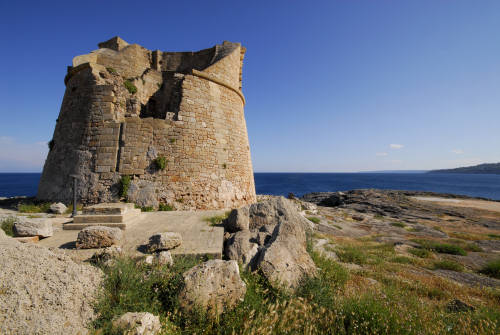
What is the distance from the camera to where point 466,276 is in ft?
18.0

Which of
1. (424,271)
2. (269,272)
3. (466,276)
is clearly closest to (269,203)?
(269,272)

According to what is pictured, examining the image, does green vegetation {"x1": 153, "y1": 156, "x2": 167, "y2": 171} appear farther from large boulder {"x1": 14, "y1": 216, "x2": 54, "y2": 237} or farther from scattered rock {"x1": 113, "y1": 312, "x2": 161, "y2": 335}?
scattered rock {"x1": 113, "y1": 312, "x2": 161, "y2": 335}

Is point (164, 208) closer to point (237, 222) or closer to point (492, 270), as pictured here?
point (237, 222)

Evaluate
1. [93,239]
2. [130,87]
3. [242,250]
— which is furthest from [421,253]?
[130,87]

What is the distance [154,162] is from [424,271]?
407 inches

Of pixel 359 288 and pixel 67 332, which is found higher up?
pixel 67 332

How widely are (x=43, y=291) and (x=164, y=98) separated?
11119 mm

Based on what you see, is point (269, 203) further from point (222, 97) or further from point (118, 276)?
point (222, 97)

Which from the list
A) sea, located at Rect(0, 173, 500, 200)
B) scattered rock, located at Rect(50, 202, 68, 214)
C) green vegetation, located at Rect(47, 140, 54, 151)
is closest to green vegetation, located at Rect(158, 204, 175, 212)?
scattered rock, located at Rect(50, 202, 68, 214)

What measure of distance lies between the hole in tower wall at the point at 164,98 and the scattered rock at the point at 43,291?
8.96 m

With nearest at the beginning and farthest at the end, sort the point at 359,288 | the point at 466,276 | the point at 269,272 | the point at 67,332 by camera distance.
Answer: the point at 67,332, the point at 269,272, the point at 359,288, the point at 466,276

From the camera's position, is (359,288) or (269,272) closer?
(269,272)

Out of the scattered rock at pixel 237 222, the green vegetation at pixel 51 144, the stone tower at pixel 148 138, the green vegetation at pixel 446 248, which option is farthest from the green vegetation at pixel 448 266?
the green vegetation at pixel 51 144

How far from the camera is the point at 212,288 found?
2.71m
